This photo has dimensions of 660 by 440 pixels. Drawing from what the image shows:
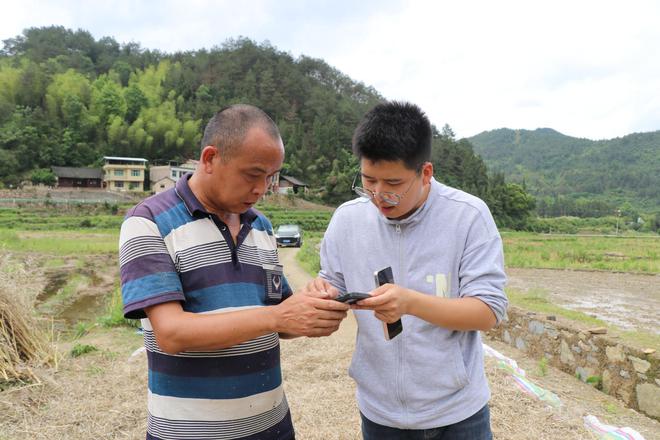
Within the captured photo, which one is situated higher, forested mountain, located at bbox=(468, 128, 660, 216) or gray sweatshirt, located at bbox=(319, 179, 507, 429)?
forested mountain, located at bbox=(468, 128, 660, 216)

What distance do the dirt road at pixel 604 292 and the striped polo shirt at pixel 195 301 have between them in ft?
29.5

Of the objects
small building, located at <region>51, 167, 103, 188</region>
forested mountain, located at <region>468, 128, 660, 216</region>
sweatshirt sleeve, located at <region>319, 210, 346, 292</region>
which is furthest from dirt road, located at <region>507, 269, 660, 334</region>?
forested mountain, located at <region>468, 128, 660, 216</region>

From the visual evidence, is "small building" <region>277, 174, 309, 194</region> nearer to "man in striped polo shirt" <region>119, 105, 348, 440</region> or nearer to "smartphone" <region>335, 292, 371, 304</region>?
"man in striped polo shirt" <region>119, 105, 348, 440</region>

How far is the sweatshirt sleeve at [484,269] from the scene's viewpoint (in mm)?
1571

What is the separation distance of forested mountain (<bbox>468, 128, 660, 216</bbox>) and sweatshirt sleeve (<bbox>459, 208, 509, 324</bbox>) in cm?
7332

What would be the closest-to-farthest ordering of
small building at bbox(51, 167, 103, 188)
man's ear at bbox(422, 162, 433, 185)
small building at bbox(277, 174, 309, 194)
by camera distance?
1. man's ear at bbox(422, 162, 433, 185)
2. small building at bbox(51, 167, 103, 188)
3. small building at bbox(277, 174, 309, 194)

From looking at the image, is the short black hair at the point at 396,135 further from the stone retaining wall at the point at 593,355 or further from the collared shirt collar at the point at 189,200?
the stone retaining wall at the point at 593,355

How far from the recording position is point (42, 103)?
190ft

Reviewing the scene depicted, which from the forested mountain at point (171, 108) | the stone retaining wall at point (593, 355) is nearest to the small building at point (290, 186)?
the forested mountain at point (171, 108)

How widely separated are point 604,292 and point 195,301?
1338 centimetres

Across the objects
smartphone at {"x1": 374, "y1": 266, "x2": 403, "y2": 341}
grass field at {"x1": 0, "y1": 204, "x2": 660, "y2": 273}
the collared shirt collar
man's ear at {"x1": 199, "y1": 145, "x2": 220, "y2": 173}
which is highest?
man's ear at {"x1": 199, "y1": 145, "x2": 220, "y2": 173}

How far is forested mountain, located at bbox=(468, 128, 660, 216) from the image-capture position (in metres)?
77.1

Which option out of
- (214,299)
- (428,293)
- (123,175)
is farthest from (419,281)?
(123,175)

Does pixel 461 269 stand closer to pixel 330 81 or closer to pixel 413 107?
pixel 413 107
